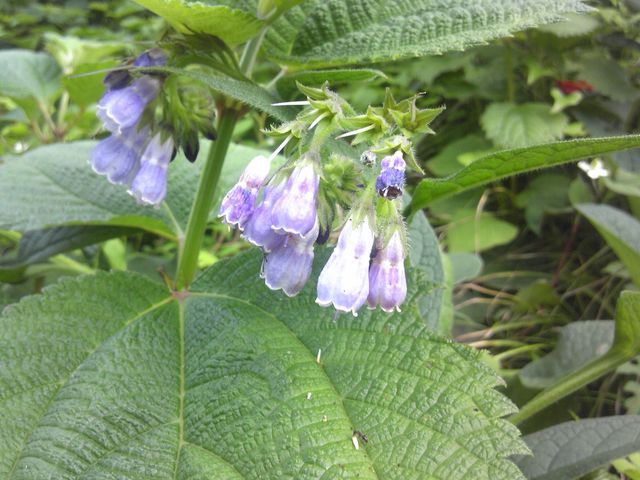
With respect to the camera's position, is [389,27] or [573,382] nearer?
[389,27]

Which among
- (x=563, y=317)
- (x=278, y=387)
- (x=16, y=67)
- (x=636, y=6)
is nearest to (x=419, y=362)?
(x=278, y=387)

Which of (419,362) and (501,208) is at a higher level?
(419,362)

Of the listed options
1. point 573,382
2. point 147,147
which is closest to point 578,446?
point 573,382

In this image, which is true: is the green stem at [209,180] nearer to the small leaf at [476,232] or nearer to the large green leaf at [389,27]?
the large green leaf at [389,27]

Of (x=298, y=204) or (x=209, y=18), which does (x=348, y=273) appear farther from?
(x=209, y=18)

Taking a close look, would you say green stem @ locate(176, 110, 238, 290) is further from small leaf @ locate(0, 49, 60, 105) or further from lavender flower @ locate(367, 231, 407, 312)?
small leaf @ locate(0, 49, 60, 105)

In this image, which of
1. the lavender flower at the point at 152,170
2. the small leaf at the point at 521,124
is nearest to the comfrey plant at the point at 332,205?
the lavender flower at the point at 152,170

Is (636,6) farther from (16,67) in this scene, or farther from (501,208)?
(16,67)

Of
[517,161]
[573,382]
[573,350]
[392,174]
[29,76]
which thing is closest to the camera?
[392,174]
